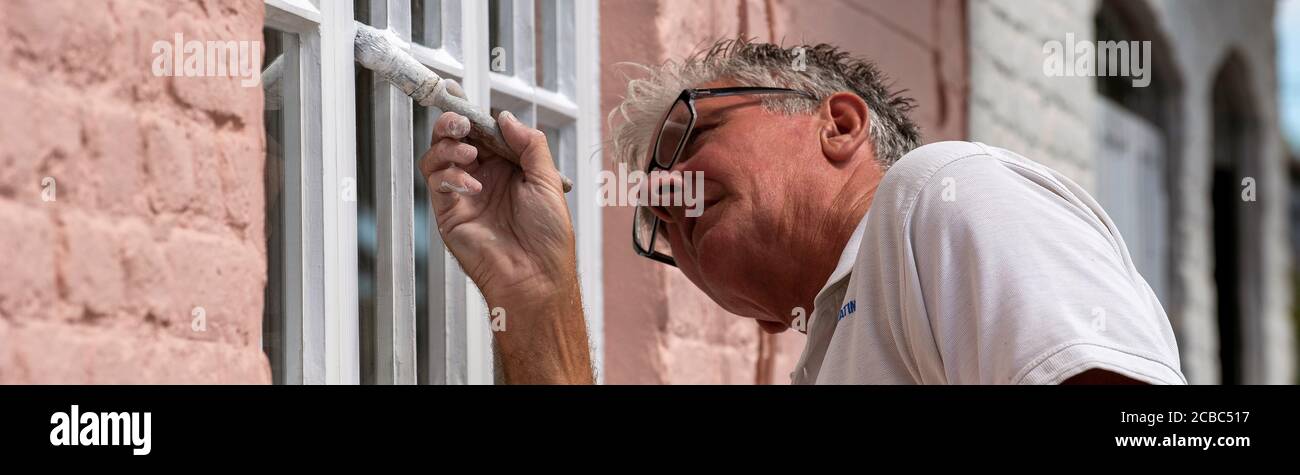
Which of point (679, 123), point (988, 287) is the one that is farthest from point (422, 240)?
point (988, 287)

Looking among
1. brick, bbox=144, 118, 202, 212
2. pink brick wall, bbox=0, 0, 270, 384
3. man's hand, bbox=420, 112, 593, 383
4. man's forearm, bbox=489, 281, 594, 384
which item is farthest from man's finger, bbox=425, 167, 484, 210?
brick, bbox=144, 118, 202, 212

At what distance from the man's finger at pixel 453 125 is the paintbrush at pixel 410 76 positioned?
0.01 metres

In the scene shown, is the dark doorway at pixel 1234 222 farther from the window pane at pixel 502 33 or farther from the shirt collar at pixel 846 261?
the shirt collar at pixel 846 261

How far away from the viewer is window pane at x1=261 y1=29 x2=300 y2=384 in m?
1.86

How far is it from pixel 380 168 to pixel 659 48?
2.17ft

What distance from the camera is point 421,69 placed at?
1.98 m

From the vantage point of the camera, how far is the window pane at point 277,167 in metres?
1.86

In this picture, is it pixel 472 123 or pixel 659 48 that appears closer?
pixel 472 123

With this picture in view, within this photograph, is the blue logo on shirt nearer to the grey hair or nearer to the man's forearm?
the grey hair

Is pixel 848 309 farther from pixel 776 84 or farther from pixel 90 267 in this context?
pixel 90 267

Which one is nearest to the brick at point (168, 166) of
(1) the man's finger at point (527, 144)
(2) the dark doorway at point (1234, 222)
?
(1) the man's finger at point (527, 144)
